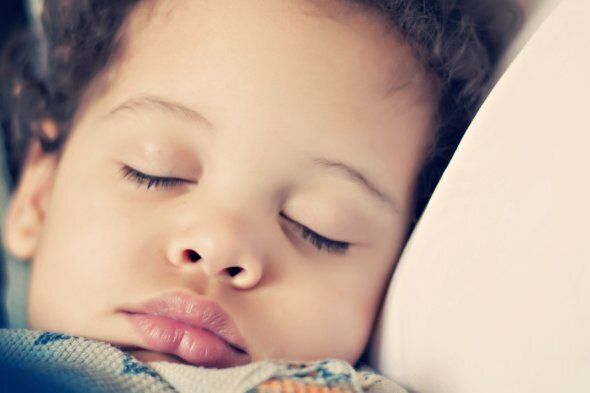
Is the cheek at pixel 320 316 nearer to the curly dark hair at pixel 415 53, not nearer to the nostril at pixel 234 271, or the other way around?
the nostril at pixel 234 271

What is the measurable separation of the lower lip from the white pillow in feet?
0.71

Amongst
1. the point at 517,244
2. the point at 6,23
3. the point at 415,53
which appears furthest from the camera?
the point at 6,23

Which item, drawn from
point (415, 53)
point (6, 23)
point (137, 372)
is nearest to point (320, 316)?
point (137, 372)

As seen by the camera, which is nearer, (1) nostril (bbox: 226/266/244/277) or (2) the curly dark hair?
(1) nostril (bbox: 226/266/244/277)

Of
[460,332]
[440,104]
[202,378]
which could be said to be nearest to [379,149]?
[440,104]

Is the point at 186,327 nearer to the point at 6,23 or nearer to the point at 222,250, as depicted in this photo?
the point at 222,250

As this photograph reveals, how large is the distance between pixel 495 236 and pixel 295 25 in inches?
13.9

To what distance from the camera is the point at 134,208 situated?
0.73m

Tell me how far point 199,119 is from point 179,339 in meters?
0.25

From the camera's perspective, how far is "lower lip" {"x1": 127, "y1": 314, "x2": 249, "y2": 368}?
672 mm

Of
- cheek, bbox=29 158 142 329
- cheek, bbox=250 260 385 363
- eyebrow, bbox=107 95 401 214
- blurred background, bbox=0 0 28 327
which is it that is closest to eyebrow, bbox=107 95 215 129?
eyebrow, bbox=107 95 401 214

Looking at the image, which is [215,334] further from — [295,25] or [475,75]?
[475,75]

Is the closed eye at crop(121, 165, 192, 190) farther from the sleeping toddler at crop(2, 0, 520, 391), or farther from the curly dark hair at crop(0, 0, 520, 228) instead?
the curly dark hair at crop(0, 0, 520, 228)

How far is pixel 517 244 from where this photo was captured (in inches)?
23.0
